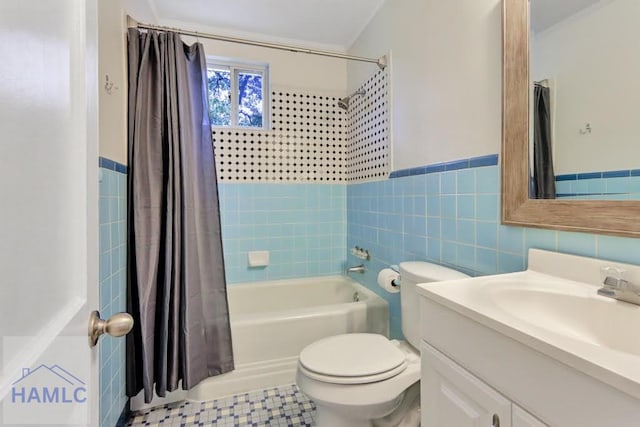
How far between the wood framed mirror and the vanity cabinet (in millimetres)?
572

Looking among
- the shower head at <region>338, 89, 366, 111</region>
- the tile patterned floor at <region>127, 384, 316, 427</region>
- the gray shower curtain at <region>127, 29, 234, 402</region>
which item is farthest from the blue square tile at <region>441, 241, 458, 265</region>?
→ the shower head at <region>338, 89, 366, 111</region>

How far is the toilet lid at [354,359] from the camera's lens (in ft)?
3.93

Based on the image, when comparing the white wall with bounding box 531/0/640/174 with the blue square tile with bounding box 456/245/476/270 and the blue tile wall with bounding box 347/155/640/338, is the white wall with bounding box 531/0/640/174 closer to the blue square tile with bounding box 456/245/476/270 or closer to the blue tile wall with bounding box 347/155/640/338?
the blue tile wall with bounding box 347/155/640/338

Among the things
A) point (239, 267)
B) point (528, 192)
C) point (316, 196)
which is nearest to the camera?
point (528, 192)

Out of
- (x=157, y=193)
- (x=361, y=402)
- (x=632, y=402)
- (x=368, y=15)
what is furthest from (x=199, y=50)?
(x=632, y=402)

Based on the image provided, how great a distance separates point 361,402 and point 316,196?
1.67 meters

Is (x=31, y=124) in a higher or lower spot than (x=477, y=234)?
higher

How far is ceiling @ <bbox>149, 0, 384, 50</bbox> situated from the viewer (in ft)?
6.57

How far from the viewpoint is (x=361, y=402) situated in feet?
3.86

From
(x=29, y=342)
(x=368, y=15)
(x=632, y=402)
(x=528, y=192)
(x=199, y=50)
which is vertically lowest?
(x=632, y=402)

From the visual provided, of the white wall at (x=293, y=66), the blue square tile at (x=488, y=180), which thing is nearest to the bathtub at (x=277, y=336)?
the blue square tile at (x=488, y=180)

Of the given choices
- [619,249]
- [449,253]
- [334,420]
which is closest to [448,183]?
[449,253]

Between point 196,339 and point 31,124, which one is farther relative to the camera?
point 196,339

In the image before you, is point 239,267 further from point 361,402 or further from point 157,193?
point 361,402
